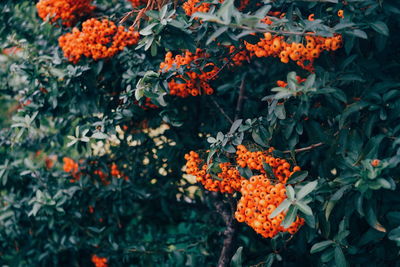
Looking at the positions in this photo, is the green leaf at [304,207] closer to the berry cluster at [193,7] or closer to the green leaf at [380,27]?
the green leaf at [380,27]

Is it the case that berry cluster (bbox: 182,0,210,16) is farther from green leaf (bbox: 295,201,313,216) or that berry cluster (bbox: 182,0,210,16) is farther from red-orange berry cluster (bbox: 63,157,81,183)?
red-orange berry cluster (bbox: 63,157,81,183)

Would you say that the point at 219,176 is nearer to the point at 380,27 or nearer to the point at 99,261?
the point at 380,27

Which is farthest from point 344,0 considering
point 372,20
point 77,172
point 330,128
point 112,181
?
point 77,172

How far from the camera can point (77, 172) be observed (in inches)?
158

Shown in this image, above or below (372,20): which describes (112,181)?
below

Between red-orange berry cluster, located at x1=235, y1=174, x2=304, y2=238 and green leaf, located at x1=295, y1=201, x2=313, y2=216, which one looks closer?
green leaf, located at x1=295, y1=201, x2=313, y2=216

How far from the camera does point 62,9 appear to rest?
3.40m

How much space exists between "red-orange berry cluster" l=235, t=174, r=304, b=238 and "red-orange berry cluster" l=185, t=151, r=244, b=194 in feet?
0.84

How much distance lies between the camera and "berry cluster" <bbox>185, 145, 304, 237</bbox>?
217 cm

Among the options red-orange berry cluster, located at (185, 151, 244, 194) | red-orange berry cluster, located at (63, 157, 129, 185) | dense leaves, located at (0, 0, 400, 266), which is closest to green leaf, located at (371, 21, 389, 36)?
dense leaves, located at (0, 0, 400, 266)

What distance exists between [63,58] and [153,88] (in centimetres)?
115

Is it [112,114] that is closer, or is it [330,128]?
[330,128]

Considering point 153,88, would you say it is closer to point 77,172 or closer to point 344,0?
point 344,0

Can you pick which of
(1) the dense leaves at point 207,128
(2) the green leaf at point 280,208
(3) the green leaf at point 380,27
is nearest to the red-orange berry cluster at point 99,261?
(1) the dense leaves at point 207,128
